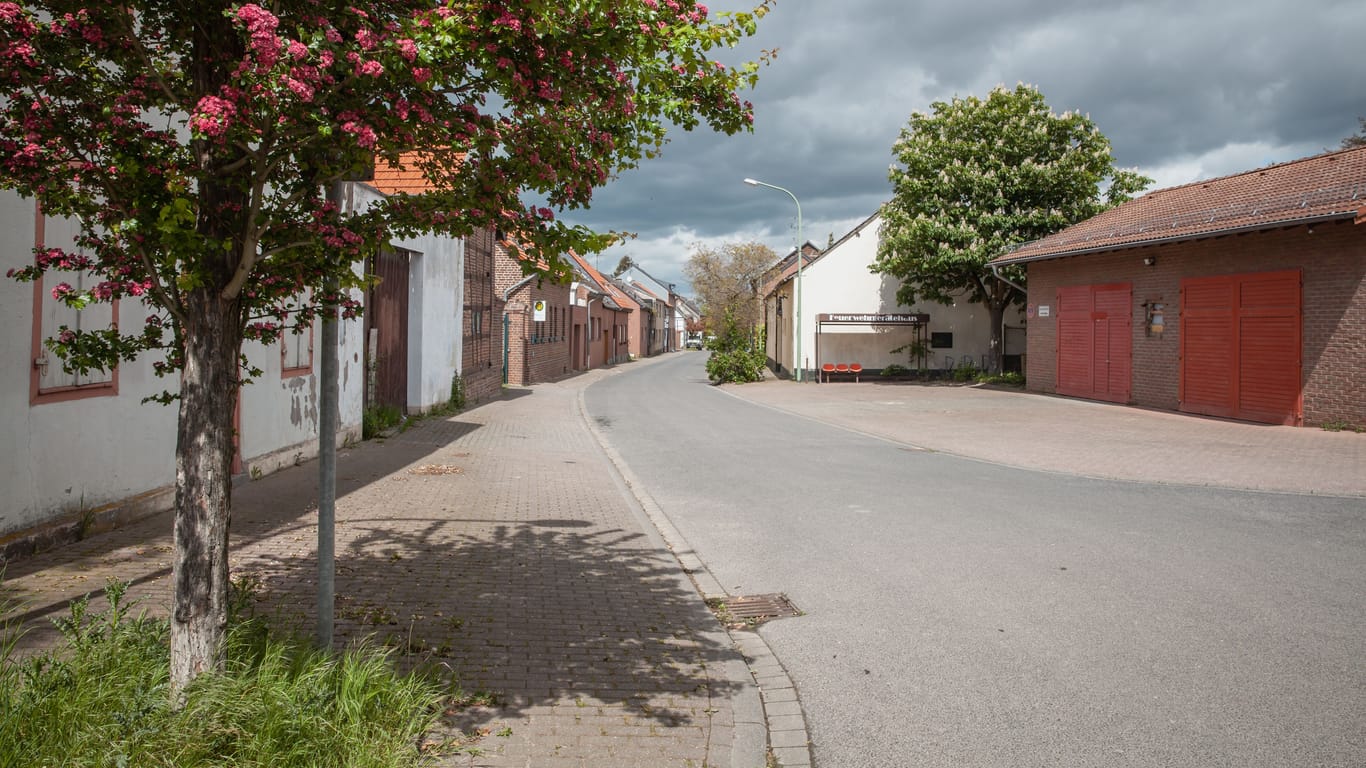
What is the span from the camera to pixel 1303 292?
16.5 metres

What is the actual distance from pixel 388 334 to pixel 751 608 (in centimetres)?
1204

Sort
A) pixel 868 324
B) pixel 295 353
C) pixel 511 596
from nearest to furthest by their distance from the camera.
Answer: pixel 511 596, pixel 295 353, pixel 868 324

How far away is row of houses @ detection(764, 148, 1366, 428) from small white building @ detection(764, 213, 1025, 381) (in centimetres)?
850

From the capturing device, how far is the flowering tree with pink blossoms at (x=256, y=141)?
3.15m

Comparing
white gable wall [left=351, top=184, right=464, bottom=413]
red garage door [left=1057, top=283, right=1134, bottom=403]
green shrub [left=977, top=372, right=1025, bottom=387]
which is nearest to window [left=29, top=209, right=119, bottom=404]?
white gable wall [left=351, top=184, right=464, bottom=413]

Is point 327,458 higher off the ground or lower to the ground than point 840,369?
lower

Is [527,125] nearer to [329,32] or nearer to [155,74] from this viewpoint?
[329,32]

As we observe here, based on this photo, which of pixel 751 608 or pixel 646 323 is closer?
pixel 751 608

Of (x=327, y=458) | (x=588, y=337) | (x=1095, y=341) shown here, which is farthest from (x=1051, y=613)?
(x=588, y=337)

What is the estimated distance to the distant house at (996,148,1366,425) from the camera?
1582 centimetres

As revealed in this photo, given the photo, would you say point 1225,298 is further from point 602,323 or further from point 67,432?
point 602,323

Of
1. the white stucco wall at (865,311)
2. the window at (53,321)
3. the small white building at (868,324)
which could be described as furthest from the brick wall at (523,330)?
the window at (53,321)

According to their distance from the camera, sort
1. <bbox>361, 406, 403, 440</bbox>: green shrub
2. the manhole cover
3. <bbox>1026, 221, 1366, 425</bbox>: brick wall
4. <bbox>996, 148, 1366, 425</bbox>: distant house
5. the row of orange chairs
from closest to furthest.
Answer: the manhole cover → <bbox>361, 406, 403, 440</bbox>: green shrub → <bbox>1026, 221, 1366, 425</bbox>: brick wall → <bbox>996, 148, 1366, 425</bbox>: distant house → the row of orange chairs

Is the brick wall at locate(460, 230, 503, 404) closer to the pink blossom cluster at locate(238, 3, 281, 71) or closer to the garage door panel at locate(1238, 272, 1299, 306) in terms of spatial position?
the garage door panel at locate(1238, 272, 1299, 306)
